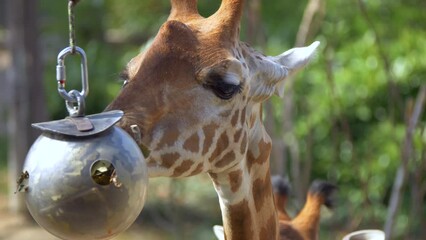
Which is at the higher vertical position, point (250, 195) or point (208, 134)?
point (208, 134)

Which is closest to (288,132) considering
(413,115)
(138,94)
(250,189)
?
(413,115)

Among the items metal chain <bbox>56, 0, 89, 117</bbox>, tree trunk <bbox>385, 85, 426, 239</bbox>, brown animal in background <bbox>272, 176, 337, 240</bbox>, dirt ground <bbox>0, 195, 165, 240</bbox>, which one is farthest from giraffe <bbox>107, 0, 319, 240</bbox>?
dirt ground <bbox>0, 195, 165, 240</bbox>

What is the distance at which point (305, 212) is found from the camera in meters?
3.75

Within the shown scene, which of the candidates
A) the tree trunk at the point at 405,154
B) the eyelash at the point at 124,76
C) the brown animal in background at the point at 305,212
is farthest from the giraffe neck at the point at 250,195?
the tree trunk at the point at 405,154

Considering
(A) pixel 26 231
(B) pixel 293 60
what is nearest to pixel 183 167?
(B) pixel 293 60

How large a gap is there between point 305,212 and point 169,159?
4.56 feet

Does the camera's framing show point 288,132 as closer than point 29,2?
Yes

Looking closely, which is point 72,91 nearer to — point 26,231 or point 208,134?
point 208,134

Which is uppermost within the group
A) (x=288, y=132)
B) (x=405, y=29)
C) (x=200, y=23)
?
(x=200, y=23)

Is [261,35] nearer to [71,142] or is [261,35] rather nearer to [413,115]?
[413,115]

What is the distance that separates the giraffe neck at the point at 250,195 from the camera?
275cm

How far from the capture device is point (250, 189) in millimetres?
2828

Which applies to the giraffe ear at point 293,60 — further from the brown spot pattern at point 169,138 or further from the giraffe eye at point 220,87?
the brown spot pattern at point 169,138

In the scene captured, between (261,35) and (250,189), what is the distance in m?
2.93
